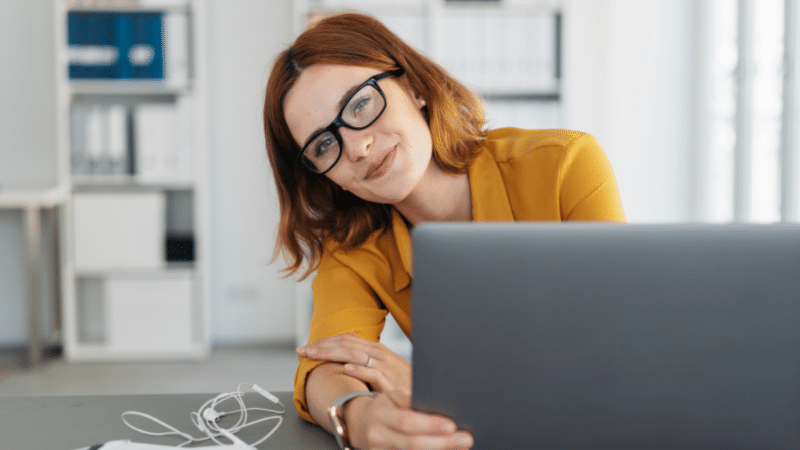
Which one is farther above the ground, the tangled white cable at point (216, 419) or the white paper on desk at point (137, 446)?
the white paper on desk at point (137, 446)

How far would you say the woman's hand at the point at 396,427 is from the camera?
1.72ft

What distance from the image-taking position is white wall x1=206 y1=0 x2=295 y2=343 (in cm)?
306

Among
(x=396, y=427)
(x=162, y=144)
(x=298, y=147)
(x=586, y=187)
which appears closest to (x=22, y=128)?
(x=162, y=144)

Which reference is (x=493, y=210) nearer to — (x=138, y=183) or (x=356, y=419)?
(x=356, y=419)

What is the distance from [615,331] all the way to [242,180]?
284 centimetres

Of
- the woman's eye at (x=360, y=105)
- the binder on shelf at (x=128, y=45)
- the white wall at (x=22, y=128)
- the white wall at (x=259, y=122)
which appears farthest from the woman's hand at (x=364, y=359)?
the white wall at (x=22, y=128)

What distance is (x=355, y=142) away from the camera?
98 cm

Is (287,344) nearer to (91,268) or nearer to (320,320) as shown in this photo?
(91,268)

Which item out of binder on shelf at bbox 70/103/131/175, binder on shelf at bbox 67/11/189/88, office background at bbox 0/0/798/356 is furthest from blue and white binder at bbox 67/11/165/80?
office background at bbox 0/0/798/356

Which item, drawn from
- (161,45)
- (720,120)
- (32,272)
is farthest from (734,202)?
(32,272)

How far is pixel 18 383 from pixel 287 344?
1221mm

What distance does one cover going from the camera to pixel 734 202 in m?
2.46

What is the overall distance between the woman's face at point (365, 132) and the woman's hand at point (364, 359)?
0.28 m

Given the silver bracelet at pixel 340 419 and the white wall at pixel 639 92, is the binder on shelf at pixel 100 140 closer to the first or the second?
the white wall at pixel 639 92
